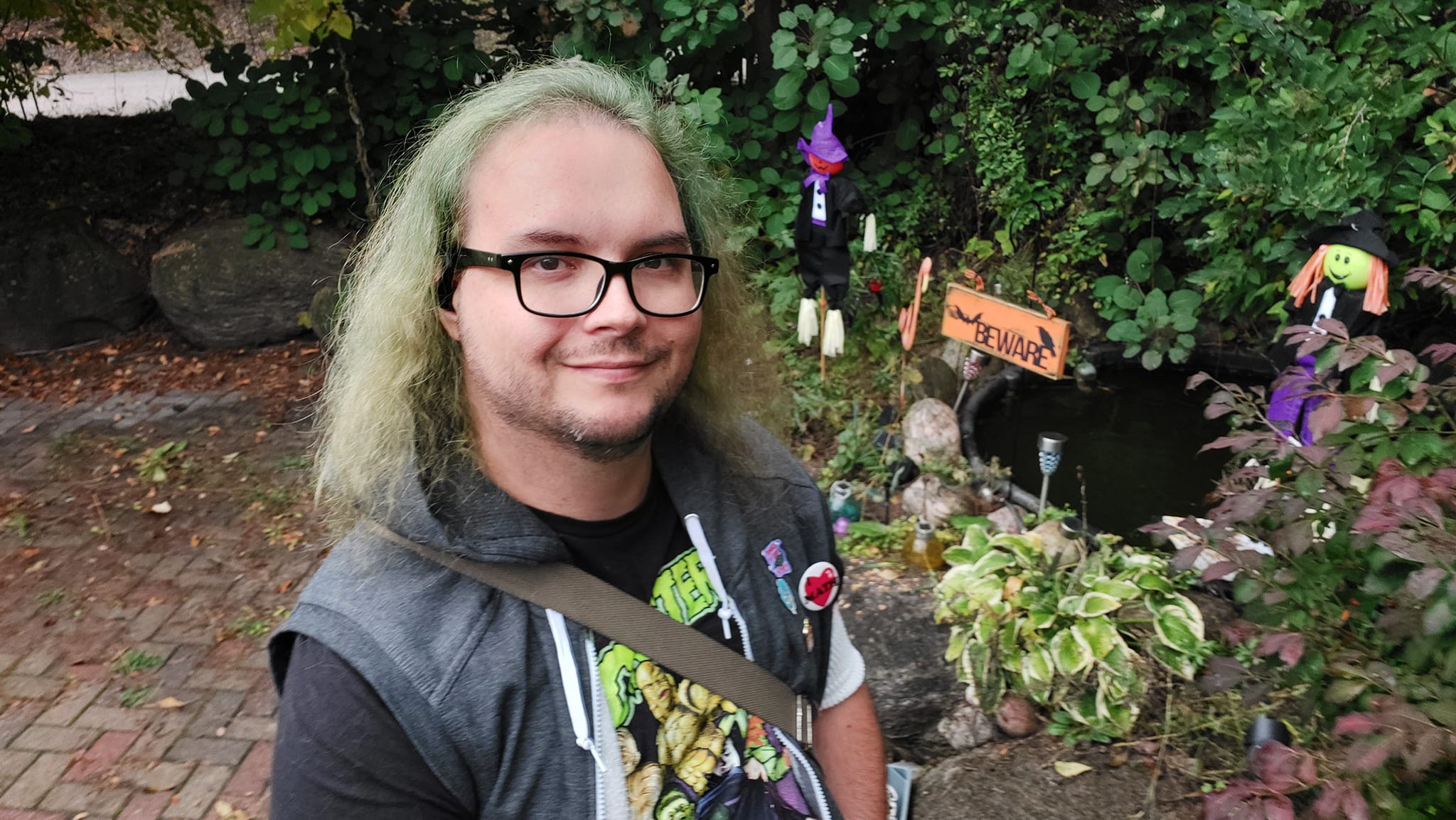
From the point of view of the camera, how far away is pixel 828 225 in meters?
4.63

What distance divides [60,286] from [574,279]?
6.85 meters

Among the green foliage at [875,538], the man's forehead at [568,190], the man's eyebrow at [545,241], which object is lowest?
the green foliage at [875,538]

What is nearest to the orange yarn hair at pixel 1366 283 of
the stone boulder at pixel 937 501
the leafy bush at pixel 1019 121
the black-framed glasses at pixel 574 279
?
the leafy bush at pixel 1019 121

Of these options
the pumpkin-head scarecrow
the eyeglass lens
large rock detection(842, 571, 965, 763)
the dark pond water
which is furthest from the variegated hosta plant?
the eyeglass lens

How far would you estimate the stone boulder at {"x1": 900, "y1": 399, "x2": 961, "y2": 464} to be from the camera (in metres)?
4.53

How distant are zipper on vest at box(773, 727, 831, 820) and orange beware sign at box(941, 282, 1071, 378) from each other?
251 cm

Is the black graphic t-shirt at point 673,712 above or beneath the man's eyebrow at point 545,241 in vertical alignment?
beneath

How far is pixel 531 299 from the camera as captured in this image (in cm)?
122

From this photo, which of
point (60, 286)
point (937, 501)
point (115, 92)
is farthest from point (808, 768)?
point (115, 92)

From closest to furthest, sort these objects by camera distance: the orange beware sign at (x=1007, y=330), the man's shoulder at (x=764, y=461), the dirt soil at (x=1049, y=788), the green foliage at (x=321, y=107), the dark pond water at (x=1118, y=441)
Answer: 1. the man's shoulder at (x=764, y=461)
2. the dirt soil at (x=1049, y=788)
3. the orange beware sign at (x=1007, y=330)
4. the dark pond water at (x=1118, y=441)
5. the green foliage at (x=321, y=107)

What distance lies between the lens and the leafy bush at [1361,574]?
161 centimetres

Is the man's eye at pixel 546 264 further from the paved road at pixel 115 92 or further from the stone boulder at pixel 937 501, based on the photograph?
the paved road at pixel 115 92

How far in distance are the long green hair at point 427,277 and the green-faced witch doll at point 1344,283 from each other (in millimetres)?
2817

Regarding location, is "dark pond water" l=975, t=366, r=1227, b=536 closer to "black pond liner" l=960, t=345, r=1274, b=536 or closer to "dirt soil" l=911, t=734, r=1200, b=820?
"black pond liner" l=960, t=345, r=1274, b=536
